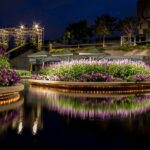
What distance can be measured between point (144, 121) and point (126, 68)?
34.9ft

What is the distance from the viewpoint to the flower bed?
57.9 ft

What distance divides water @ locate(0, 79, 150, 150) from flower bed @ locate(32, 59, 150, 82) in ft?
19.5

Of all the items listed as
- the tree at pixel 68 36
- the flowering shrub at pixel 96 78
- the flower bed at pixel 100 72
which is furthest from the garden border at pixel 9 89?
the tree at pixel 68 36

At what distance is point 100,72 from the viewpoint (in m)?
18.5

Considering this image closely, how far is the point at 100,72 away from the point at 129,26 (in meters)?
28.5

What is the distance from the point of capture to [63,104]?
11883 millimetres

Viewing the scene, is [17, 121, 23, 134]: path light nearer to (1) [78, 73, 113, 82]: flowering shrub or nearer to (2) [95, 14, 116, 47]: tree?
(1) [78, 73, 113, 82]: flowering shrub

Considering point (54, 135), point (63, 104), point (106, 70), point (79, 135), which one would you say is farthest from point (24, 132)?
point (106, 70)

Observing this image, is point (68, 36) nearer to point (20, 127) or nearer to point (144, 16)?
point (144, 16)

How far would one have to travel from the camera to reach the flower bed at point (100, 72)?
17656 mm

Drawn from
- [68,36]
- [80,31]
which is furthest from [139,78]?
[80,31]

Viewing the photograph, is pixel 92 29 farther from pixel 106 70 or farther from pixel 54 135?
pixel 54 135

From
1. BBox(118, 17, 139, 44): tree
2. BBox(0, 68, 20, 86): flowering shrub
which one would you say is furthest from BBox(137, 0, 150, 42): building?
BBox(0, 68, 20, 86): flowering shrub

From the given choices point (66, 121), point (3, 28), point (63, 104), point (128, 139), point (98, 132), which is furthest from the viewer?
point (3, 28)
